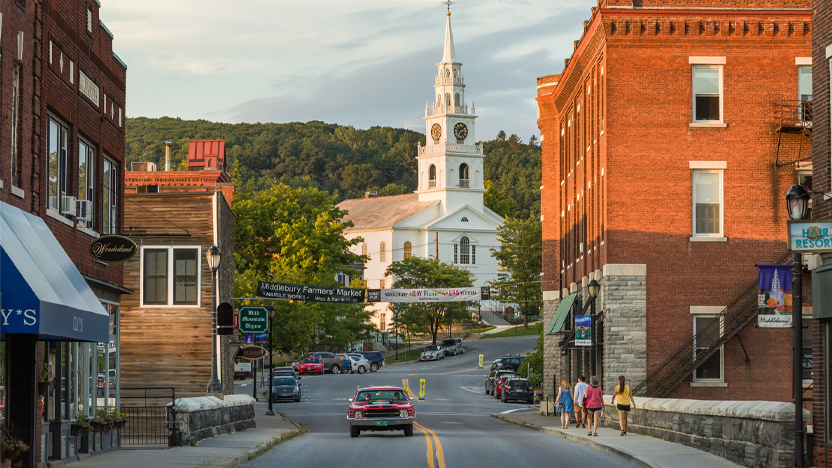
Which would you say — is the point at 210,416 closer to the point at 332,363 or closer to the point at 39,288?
the point at 39,288

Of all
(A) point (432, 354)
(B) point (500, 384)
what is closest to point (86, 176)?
(B) point (500, 384)

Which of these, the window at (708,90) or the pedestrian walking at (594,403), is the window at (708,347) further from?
the window at (708,90)

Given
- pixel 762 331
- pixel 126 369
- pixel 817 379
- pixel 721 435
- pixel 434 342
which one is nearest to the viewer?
pixel 817 379

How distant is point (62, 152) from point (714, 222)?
2011 centimetres

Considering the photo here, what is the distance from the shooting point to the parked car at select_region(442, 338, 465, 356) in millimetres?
89750

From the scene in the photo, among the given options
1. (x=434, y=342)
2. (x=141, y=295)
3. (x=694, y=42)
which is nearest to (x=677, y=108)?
(x=694, y=42)

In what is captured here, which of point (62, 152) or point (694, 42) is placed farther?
point (694, 42)

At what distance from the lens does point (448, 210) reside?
4843 inches

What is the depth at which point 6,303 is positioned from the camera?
1355cm

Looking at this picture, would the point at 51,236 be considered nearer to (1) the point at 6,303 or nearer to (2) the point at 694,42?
(1) the point at 6,303

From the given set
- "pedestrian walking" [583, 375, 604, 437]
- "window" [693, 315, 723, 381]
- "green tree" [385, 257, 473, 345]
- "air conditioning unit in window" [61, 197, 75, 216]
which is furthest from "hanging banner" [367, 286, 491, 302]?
"air conditioning unit in window" [61, 197, 75, 216]

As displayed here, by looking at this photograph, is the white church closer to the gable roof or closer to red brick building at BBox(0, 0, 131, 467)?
the gable roof

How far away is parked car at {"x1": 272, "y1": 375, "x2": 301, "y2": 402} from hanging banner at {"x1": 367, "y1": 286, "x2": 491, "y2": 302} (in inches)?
354

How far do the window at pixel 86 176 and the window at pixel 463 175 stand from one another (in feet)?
332
